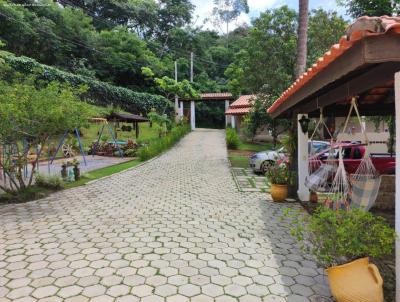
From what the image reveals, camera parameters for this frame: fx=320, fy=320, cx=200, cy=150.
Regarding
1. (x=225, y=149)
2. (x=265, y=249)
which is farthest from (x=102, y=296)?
(x=225, y=149)

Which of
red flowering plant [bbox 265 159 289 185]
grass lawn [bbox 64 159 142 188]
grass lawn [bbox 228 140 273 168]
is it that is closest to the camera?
red flowering plant [bbox 265 159 289 185]

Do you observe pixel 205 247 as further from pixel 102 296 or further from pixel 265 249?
pixel 102 296

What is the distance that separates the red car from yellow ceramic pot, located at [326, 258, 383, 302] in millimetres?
6999

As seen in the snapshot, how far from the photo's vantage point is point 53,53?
27.6 metres

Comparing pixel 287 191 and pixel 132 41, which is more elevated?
pixel 132 41

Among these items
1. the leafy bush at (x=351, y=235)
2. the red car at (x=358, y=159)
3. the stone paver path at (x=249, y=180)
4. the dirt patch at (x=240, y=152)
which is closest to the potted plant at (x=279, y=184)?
the stone paver path at (x=249, y=180)

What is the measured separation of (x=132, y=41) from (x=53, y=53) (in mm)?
8549

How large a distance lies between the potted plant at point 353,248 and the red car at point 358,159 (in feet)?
22.3

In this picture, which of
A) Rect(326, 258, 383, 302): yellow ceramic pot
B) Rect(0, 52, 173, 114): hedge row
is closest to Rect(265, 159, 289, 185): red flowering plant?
Rect(326, 258, 383, 302): yellow ceramic pot

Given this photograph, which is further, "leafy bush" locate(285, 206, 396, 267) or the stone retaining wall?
the stone retaining wall

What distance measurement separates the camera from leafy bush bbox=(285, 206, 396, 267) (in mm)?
3104

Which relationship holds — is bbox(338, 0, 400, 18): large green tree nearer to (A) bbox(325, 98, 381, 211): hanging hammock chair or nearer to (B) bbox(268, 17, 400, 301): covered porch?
(B) bbox(268, 17, 400, 301): covered porch

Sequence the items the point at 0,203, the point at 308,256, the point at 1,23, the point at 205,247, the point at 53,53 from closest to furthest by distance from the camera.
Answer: the point at 308,256, the point at 205,247, the point at 0,203, the point at 1,23, the point at 53,53

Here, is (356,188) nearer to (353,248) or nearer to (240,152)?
(353,248)
